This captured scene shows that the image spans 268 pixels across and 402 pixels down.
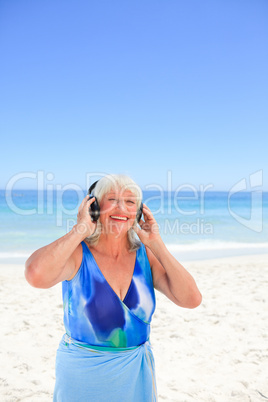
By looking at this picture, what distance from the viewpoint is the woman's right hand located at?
1.88 m

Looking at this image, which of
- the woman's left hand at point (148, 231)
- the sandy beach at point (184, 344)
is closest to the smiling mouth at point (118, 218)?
the woman's left hand at point (148, 231)

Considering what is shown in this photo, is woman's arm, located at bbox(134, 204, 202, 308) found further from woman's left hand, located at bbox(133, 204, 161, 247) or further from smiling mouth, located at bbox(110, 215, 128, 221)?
smiling mouth, located at bbox(110, 215, 128, 221)

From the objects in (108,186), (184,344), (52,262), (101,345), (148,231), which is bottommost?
(184,344)

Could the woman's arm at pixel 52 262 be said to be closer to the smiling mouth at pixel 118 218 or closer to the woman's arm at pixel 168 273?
the smiling mouth at pixel 118 218

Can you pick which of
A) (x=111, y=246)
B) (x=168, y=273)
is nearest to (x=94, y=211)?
(x=111, y=246)

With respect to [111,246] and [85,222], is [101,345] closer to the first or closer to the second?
[111,246]

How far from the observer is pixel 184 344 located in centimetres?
445

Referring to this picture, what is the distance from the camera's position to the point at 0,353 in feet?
13.5

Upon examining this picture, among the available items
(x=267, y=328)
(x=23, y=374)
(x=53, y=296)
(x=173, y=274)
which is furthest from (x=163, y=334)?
(x=173, y=274)

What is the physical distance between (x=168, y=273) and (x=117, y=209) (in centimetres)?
50

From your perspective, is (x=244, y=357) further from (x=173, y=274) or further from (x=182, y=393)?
(x=173, y=274)

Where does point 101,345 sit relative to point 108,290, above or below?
below

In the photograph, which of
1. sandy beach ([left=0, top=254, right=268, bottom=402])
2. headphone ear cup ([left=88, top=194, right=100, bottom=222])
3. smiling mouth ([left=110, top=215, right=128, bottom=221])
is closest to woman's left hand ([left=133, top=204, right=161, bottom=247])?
smiling mouth ([left=110, top=215, right=128, bottom=221])

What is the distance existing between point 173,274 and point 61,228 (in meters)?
18.3
